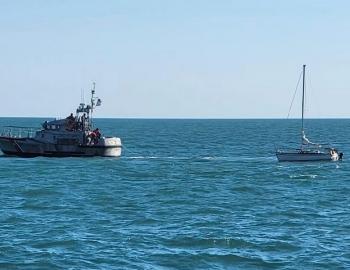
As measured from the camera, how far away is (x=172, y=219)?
3700 cm

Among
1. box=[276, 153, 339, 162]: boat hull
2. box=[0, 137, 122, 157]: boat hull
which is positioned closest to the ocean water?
box=[0, 137, 122, 157]: boat hull

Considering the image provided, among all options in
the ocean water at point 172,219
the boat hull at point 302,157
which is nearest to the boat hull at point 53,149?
the ocean water at point 172,219

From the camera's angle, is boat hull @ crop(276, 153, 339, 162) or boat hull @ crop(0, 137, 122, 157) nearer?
boat hull @ crop(0, 137, 122, 157)

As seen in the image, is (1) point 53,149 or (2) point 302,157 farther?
(2) point 302,157

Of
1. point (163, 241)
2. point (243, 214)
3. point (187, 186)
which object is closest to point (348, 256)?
point (163, 241)

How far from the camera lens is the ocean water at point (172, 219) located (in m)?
28.2

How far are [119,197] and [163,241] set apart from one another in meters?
14.9

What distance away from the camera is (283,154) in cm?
7606

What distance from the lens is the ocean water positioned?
92.7 feet

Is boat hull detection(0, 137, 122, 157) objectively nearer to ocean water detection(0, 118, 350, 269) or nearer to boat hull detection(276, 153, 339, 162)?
ocean water detection(0, 118, 350, 269)

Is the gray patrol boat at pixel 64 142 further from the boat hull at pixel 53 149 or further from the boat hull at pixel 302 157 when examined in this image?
the boat hull at pixel 302 157

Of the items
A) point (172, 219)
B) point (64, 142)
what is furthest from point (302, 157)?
point (172, 219)

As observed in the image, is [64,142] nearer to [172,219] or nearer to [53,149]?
[53,149]

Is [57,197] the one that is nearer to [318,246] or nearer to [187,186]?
[187,186]
